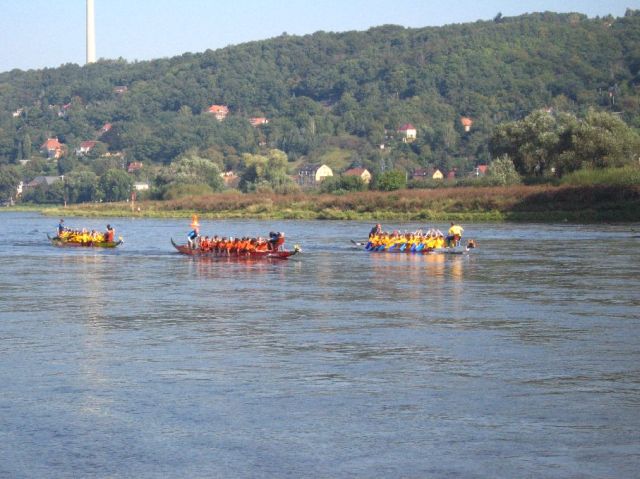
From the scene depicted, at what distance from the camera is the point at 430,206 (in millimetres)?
92938

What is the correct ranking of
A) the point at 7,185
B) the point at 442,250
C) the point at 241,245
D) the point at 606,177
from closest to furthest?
1. the point at 241,245
2. the point at 442,250
3. the point at 606,177
4. the point at 7,185

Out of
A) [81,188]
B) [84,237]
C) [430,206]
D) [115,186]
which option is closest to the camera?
[84,237]

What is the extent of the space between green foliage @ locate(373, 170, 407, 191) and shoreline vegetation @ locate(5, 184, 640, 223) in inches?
183

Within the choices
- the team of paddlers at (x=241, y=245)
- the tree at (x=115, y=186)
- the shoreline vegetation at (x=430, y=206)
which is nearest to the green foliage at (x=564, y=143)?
the shoreline vegetation at (x=430, y=206)

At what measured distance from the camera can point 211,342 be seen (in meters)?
22.4

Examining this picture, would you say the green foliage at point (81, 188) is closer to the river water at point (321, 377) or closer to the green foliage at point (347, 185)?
the green foliage at point (347, 185)

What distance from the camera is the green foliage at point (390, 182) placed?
109m

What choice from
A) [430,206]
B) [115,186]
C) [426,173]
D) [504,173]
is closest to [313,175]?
[426,173]

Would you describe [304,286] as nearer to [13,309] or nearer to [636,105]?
[13,309]

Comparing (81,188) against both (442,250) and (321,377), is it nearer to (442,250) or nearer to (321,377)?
(442,250)

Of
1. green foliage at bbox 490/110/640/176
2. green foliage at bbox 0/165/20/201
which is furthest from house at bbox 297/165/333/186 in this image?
green foliage at bbox 490/110/640/176

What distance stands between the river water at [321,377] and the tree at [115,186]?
126192 millimetres

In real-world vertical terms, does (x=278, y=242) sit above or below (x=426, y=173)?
below

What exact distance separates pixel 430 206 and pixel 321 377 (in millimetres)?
75147
